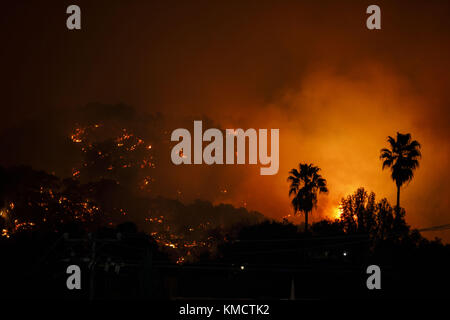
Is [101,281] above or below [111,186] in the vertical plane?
below

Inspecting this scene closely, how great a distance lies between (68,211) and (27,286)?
84401 millimetres

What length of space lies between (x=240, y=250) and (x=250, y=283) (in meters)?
14.3

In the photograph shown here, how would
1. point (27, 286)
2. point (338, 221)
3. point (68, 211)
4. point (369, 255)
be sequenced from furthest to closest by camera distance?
point (68, 211) → point (338, 221) → point (369, 255) → point (27, 286)

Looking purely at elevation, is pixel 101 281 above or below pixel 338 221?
below

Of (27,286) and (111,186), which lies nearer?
(27,286)

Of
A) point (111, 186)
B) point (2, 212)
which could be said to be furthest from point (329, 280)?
point (111, 186)

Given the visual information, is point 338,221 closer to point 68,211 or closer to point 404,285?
point 404,285

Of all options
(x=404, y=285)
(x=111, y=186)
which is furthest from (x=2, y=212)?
(x=404, y=285)

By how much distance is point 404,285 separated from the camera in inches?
2222
